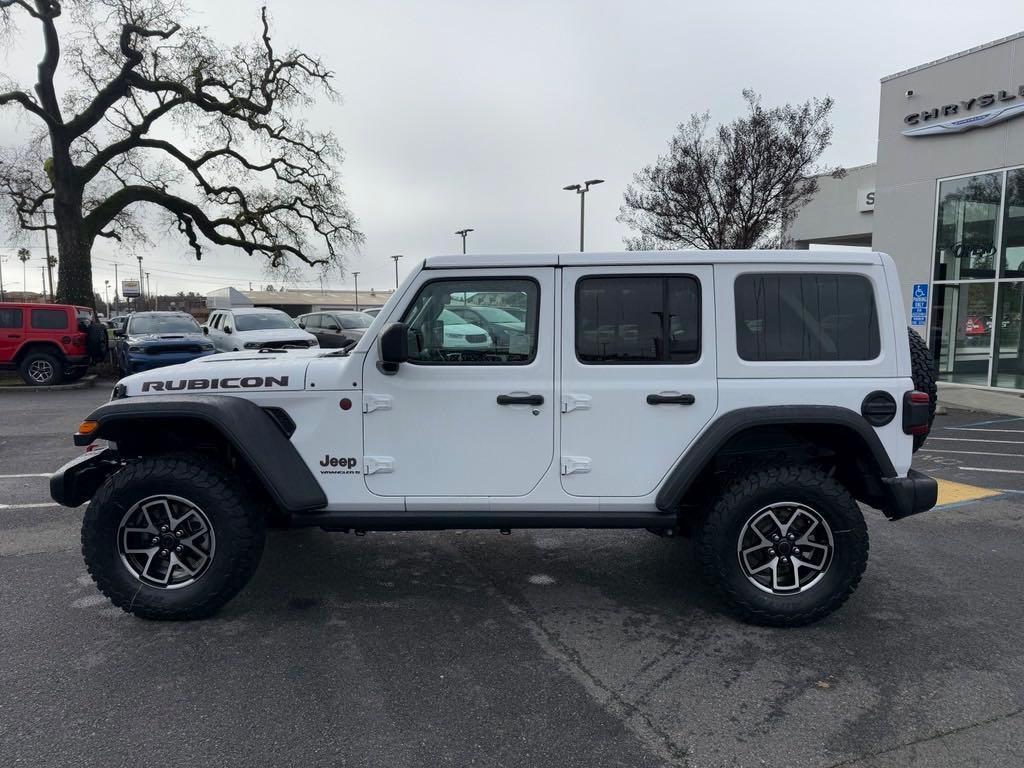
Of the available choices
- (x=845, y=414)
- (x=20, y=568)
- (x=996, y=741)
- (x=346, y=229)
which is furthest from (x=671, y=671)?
(x=346, y=229)

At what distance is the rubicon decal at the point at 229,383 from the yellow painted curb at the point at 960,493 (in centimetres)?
571

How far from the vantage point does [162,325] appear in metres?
15.7

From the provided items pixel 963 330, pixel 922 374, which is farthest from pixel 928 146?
pixel 922 374

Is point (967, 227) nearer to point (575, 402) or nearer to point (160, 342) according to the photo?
point (575, 402)

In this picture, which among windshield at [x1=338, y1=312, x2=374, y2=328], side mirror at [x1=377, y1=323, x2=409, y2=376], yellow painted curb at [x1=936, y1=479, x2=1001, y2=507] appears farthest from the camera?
windshield at [x1=338, y1=312, x2=374, y2=328]

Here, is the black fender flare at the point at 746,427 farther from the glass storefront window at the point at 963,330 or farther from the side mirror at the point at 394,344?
the glass storefront window at the point at 963,330

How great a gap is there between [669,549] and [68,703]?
3.67 metres

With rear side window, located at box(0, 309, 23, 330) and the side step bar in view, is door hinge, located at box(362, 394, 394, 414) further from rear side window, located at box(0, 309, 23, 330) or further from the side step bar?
rear side window, located at box(0, 309, 23, 330)

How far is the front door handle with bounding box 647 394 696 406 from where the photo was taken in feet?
12.2

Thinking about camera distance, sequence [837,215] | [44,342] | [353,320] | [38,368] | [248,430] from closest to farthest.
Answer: [248,430] → [44,342] → [38,368] → [353,320] → [837,215]

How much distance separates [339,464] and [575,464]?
49.6 inches

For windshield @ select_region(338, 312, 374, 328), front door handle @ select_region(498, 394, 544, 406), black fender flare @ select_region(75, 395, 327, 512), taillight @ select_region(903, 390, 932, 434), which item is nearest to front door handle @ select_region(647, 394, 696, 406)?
front door handle @ select_region(498, 394, 544, 406)

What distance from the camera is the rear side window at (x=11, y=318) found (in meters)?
14.7

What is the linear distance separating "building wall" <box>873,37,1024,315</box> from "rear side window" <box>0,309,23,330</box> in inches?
758
